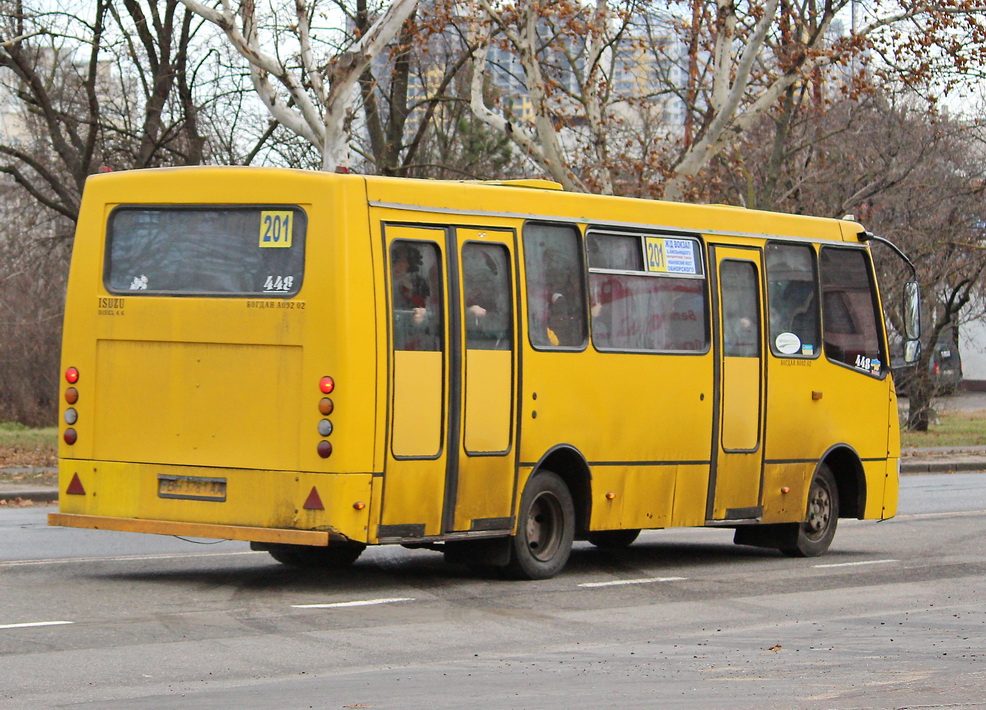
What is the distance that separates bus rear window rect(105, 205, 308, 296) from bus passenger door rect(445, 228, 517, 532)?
1257 millimetres

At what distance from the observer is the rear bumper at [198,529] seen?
10.3 m

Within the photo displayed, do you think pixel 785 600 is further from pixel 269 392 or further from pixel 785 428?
pixel 269 392

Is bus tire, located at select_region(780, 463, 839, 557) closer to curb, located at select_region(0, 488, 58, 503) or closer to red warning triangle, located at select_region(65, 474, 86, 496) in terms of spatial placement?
red warning triangle, located at select_region(65, 474, 86, 496)

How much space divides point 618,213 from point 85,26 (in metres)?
17.0

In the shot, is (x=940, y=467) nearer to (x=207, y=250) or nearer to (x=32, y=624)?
(x=207, y=250)

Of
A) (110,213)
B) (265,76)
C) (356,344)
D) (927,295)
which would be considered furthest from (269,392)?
(927,295)

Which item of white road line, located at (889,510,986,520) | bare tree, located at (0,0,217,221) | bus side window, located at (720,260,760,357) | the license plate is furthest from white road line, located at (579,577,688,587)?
bare tree, located at (0,0,217,221)

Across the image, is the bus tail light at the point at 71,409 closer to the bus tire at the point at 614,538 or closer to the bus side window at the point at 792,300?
the bus tire at the point at 614,538

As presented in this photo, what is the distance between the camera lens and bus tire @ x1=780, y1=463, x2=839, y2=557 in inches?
569

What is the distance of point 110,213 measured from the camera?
11.3 meters

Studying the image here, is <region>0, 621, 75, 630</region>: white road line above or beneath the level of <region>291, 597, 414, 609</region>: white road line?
above

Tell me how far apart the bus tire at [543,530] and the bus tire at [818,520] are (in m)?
3.07

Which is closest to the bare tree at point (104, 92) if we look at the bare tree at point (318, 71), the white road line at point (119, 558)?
the bare tree at point (318, 71)

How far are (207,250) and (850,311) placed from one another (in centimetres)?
649
